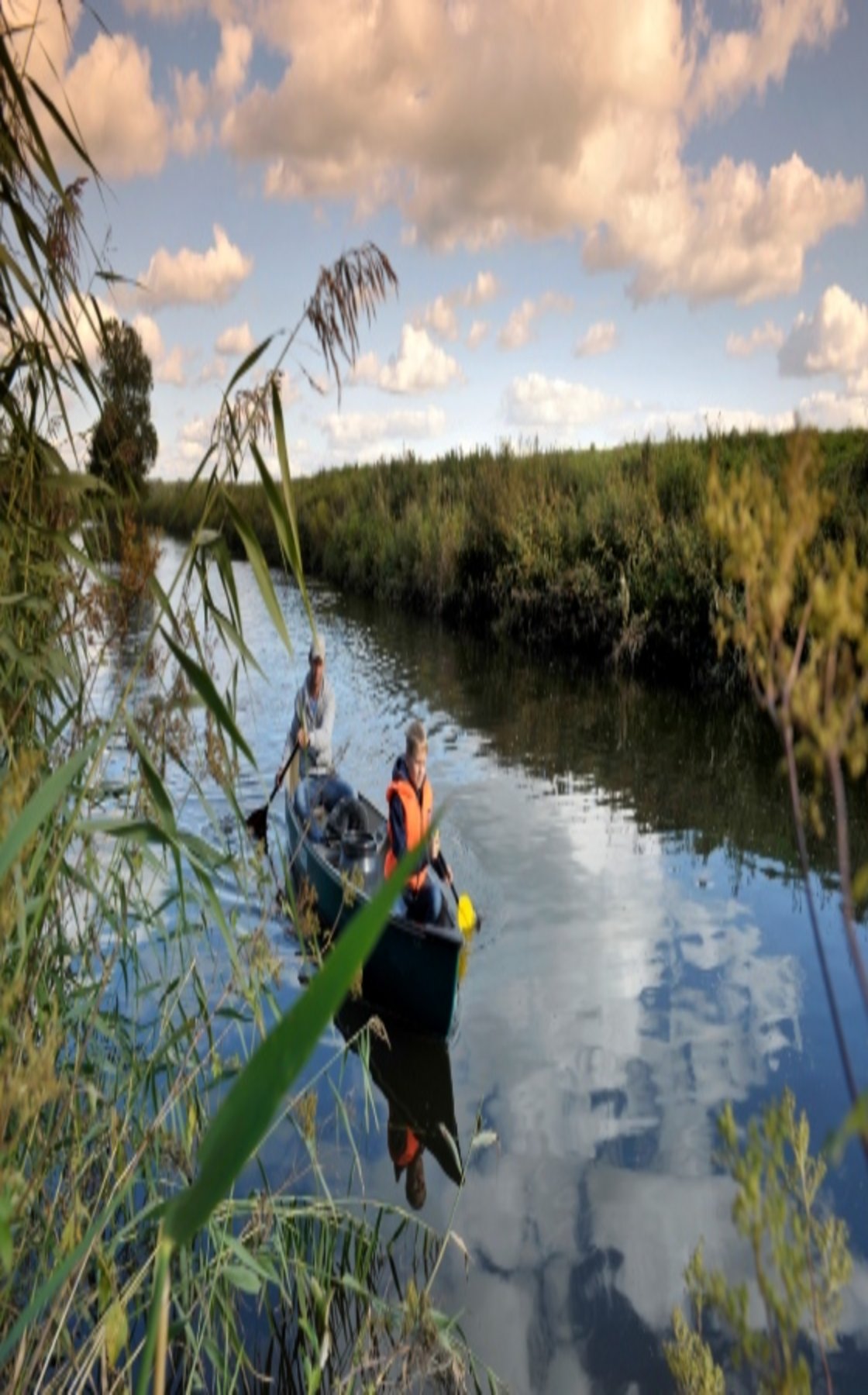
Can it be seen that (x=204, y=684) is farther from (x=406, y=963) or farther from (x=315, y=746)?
(x=315, y=746)

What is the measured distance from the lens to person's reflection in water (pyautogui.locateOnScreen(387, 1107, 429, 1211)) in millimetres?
5602

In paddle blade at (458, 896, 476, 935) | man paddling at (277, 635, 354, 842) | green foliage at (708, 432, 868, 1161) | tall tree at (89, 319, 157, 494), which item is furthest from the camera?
man paddling at (277, 635, 354, 842)

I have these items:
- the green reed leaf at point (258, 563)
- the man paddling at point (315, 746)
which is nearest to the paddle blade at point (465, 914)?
the man paddling at point (315, 746)

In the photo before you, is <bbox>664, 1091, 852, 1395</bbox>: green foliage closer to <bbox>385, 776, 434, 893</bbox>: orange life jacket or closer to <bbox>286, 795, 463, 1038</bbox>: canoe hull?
<bbox>286, 795, 463, 1038</bbox>: canoe hull

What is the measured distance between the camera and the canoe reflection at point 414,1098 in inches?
232

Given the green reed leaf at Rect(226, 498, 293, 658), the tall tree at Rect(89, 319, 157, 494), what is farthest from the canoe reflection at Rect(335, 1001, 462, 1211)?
the green reed leaf at Rect(226, 498, 293, 658)

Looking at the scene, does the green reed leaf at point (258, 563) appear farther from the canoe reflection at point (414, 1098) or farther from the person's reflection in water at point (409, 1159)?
the person's reflection in water at point (409, 1159)

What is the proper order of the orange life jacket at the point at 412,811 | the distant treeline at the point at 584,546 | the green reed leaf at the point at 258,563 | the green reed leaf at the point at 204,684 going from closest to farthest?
the green reed leaf at the point at 204,684, the green reed leaf at the point at 258,563, the orange life jacket at the point at 412,811, the distant treeline at the point at 584,546

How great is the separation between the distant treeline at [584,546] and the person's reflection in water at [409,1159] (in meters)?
7.10

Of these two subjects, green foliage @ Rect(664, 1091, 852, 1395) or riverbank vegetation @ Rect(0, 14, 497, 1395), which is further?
riverbank vegetation @ Rect(0, 14, 497, 1395)

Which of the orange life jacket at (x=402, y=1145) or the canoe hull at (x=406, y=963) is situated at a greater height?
the canoe hull at (x=406, y=963)

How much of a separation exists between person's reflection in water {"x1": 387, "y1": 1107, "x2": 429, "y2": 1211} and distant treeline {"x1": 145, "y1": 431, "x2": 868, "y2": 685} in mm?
7096

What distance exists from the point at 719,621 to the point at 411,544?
25.1 meters

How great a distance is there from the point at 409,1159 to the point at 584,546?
559 inches
